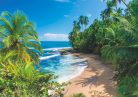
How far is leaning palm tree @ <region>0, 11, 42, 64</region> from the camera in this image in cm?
1642

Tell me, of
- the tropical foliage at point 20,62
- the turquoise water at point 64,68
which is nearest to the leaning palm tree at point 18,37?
the tropical foliage at point 20,62

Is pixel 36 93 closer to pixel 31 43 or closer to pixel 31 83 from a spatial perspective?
pixel 31 83

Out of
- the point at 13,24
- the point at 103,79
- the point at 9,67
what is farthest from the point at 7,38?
the point at 103,79

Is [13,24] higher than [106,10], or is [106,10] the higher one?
[106,10]

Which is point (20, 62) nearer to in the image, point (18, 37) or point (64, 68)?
point (18, 37)

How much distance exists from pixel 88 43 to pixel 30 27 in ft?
159

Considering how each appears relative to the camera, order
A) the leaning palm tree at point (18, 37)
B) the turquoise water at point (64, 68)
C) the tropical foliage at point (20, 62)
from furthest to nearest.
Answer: the turquoise water at point (64, 68), the leaning palm tree at point (18, 37), the tropical foliage at point (20, 62)

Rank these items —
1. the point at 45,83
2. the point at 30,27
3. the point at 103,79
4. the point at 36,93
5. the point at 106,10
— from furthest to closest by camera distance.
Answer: the point at 106,10 < the point at 103,79 < the point at 30,27 < the point at 45,83 < the point at 36,93

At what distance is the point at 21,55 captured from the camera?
16531 mm

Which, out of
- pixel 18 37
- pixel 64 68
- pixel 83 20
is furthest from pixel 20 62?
pixel 83 20

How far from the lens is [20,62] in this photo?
45.4 feet

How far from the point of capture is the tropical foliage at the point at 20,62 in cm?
775

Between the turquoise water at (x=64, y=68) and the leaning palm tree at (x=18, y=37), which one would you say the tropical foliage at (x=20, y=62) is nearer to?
the leaning palm tree at (x=18, y=37)

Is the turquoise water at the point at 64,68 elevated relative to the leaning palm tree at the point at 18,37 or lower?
lower
